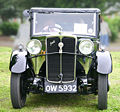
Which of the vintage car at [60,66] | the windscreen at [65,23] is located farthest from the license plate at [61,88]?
the windscreen at [65,23]

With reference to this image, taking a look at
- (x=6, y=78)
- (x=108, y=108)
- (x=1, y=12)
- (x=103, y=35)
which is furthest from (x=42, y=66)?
(x=1, y=12)

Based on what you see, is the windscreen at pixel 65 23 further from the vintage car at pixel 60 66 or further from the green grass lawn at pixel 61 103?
the green grass lawn at pixel 61 103

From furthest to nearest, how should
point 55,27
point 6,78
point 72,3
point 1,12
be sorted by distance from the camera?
point 1,12 < point 72,3 < point 6,78 < point 55,27

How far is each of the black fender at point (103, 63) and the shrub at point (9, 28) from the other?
28681 mm

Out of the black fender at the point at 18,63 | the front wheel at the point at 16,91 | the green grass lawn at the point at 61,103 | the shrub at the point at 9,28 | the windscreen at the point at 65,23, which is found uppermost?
the shrub at the point at 9,28

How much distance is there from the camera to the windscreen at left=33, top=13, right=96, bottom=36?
729 centimetres

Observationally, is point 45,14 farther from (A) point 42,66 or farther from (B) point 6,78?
(B) point 6,78

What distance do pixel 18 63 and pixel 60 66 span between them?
2.89 feet

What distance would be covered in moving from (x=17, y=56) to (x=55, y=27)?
3.81ft

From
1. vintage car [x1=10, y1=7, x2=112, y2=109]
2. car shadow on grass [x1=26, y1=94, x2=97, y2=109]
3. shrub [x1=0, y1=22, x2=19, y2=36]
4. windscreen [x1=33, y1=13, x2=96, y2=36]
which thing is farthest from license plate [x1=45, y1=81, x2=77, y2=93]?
shrub [x1=0, y1=22, x2=19, y2=36]

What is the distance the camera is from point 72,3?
27375 mm

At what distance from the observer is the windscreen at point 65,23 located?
7.29 metres

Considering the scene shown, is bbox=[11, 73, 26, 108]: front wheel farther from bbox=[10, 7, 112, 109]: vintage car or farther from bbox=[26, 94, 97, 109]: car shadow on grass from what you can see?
bbox=[26, 94, 97, 109]: car shadow on grass

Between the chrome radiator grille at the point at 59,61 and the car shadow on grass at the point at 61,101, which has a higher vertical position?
the chrome radiator grille at the point at 59,61
